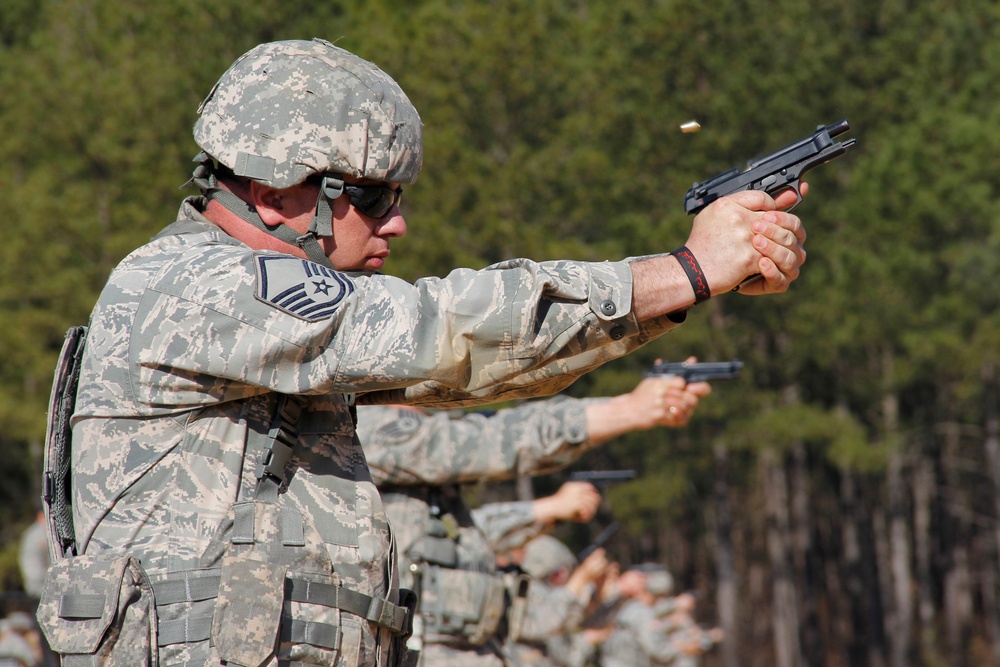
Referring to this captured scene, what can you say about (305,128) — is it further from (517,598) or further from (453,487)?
(517,598)

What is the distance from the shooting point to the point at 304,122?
3236mm

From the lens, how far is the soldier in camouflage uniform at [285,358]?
2.86 meters

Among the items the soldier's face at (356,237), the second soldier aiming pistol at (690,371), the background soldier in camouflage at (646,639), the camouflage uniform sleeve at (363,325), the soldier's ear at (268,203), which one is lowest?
the background soldier in camouflage at (646,639)

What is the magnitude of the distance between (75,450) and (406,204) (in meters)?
20.2

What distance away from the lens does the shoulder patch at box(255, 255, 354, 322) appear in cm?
283

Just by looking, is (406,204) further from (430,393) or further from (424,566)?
(430,393)

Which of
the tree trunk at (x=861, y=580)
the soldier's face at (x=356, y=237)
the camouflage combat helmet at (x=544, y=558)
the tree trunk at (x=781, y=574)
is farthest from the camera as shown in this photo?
the tree trunk at (x=861, y=580)

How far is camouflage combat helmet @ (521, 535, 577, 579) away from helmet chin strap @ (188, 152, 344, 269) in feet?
34.8

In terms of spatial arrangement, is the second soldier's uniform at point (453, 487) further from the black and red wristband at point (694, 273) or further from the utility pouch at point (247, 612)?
the black and red wristband at point (694, 273)

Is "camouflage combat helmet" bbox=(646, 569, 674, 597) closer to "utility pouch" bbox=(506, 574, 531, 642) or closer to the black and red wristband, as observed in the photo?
"utility pouch" bbox=(506, 574, 531, 642)

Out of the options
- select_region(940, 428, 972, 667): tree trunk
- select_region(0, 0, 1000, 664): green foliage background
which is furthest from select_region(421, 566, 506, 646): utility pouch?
select_region(940, 428, 972, 667): tree trunk

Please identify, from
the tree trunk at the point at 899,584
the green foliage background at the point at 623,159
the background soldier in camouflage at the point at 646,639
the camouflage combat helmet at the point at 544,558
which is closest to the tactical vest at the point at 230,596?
the camouflage combat helmet at the point at 544,558

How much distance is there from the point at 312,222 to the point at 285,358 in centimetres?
54

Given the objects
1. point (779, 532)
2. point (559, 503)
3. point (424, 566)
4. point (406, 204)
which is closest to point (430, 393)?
point (424, 566)
